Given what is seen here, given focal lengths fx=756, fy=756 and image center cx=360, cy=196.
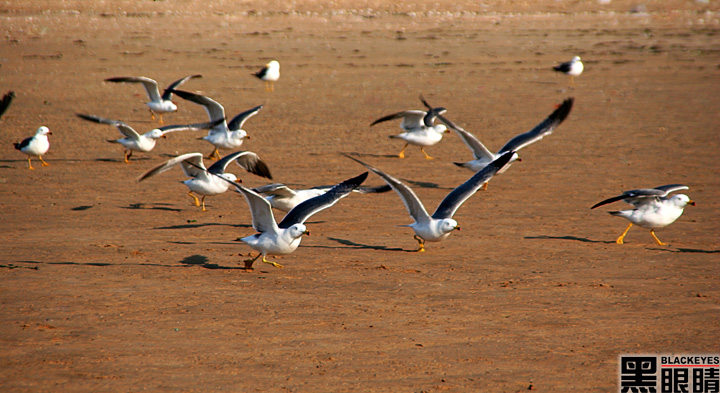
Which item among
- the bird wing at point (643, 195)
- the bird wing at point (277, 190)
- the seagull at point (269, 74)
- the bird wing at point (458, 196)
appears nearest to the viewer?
the bird wing at point (458, 196)

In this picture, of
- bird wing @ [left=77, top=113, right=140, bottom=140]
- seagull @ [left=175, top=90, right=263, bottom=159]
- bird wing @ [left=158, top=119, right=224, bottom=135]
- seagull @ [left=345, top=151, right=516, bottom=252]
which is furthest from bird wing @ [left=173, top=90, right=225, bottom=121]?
seagull @ [left=345, top=151, right=516, bottom=252]

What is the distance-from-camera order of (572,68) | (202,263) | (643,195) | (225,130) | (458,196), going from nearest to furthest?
(202,263) < (643,195) < (458,196) < (225,130) < (572,68)

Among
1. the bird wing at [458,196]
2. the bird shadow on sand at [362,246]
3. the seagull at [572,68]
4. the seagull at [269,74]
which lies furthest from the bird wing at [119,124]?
the seagull at [572,68]

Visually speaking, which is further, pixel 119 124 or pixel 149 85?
pixel 149 85

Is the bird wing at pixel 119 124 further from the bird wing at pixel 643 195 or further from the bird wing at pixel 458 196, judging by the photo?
the bird wing at pixel 643 195

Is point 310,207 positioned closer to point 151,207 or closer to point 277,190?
point 277,190

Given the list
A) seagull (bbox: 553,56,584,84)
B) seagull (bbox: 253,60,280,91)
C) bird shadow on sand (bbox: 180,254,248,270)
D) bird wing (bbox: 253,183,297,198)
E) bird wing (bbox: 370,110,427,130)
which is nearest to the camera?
bird shadow on sand (bbox: 180,254,248,270)

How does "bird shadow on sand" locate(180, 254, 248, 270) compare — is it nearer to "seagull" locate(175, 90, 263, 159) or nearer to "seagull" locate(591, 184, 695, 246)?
"seagull" locate(591, 184, 695, 246)

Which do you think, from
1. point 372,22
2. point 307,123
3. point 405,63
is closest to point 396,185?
point 307,123

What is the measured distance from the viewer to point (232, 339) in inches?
257

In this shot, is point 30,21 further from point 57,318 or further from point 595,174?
point 57,318

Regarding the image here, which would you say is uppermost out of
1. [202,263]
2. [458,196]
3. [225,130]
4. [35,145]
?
[225,130]

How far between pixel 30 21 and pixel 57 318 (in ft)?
115

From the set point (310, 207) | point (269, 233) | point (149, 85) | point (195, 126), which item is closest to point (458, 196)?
point (310, 207)
